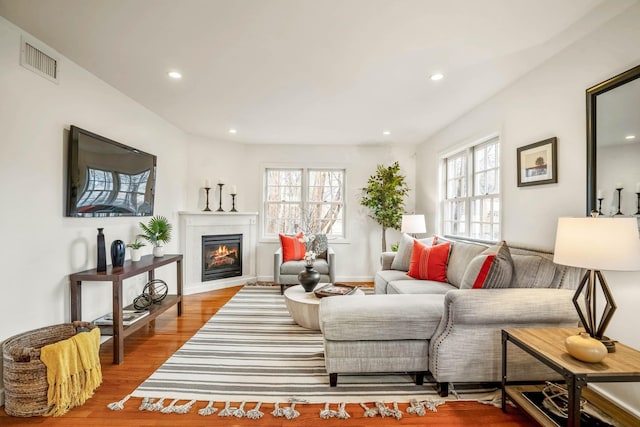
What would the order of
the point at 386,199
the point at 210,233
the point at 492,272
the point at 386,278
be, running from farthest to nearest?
the point at 386,199 < the point at 210,233 < the point at 386,278 < the point at 492,272

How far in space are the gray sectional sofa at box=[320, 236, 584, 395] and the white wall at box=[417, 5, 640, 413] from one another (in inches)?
13.7

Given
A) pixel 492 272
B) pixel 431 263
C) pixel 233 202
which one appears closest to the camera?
pixel 492 272

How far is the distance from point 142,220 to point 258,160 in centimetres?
238

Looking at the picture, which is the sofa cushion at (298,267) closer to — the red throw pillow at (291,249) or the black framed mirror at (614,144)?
the red throw pillow at (291,249)

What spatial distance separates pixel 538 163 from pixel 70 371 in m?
3.82

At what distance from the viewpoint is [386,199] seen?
5125mm

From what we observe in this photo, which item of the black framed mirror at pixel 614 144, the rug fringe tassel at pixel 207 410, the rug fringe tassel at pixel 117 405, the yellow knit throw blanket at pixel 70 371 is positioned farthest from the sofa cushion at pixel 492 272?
the yellow knit throw blanket at pixel 70 371

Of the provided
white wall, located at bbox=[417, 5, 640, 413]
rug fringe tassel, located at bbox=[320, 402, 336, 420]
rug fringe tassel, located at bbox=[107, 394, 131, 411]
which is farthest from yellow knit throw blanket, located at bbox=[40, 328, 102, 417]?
white wall, located at bbox=[417, 5, 640, 413]

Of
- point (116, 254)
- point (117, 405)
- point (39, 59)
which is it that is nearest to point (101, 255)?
point (116, 254)

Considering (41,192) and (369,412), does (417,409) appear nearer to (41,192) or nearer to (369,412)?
(369,412)

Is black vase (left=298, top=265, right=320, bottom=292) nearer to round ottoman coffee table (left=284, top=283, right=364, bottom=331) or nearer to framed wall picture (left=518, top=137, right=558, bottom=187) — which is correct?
round ottoman coffee table (left=284, top=283, right=364, bottom=331)

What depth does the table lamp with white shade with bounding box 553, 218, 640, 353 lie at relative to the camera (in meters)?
1.47

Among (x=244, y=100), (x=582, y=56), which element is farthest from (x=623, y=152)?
(x=244, y=100)

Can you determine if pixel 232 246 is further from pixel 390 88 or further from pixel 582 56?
pixel 582 56
